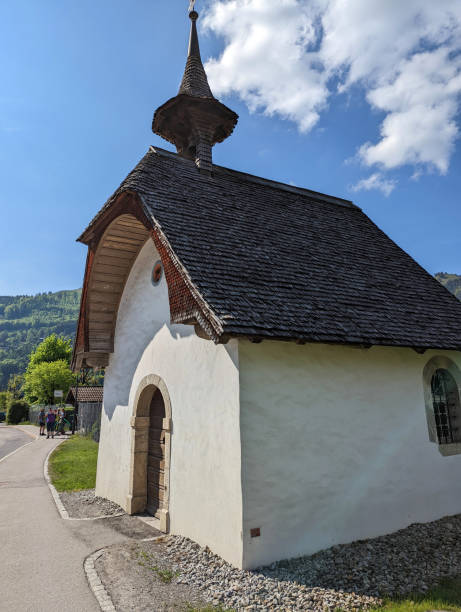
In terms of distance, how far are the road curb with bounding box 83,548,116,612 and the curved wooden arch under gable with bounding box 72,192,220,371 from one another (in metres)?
3.53

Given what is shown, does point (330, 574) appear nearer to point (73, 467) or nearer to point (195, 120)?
point (195, 120)

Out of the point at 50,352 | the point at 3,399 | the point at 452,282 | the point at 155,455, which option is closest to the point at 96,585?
the point at 155,455

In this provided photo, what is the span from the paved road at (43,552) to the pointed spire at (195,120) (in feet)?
28.2

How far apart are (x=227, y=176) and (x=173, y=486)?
7.98 m

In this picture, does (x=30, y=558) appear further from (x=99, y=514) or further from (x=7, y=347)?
(x=7, y=347)

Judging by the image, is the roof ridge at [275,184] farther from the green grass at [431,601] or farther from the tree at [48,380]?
the tree at [48,380]

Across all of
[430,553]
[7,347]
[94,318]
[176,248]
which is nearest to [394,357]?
[430,553]

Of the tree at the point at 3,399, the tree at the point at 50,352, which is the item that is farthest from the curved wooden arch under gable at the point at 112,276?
the tree at the point at 3,399

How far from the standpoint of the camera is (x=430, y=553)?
5.67 m

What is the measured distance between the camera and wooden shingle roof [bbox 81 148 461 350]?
585 cm

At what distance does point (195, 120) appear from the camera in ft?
36.8

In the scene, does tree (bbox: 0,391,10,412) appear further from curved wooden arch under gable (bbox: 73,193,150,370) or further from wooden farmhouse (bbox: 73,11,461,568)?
wooden farmhouse (bbox: 73,11,461,568)

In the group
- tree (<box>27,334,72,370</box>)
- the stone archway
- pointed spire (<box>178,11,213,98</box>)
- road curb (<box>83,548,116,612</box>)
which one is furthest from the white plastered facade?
tree (<box>27,334,72,370</box>)

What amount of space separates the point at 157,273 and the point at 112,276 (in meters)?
2.06
